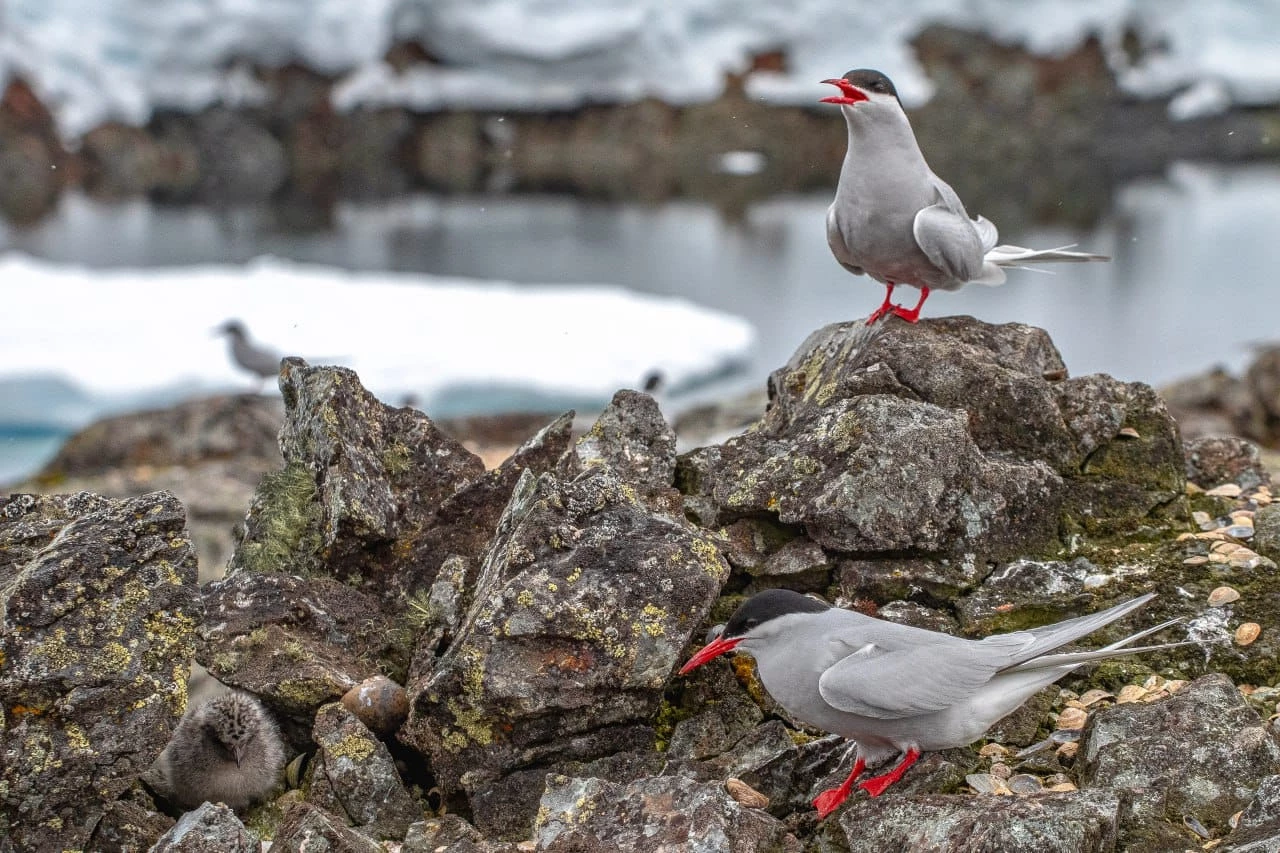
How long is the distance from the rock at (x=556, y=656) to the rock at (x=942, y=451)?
62cm

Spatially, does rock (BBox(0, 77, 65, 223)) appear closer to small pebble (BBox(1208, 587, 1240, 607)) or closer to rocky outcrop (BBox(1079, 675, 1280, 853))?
small pebble (BBox(1208, 587, 1240, 607))

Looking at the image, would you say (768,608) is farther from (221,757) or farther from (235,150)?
(235,150)

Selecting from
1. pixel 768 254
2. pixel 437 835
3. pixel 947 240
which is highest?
pixel 947 240

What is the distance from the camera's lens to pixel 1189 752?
11.0ft

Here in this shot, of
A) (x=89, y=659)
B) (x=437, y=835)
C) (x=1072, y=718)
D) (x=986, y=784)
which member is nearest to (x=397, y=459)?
(x=89, y=659)

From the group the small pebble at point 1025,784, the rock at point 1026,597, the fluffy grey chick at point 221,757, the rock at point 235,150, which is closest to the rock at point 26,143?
the rock at point 235,150

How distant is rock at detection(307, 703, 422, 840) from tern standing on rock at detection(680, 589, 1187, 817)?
39.6 inches

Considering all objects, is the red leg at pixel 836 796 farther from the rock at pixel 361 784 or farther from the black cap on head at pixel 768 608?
the rock at pixel 361 784

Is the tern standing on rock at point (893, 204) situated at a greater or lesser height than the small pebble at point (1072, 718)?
greater

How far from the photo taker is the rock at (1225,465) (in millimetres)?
5141

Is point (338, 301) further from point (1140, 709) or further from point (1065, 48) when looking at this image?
point (1065, 48)

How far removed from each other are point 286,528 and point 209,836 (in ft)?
5.20

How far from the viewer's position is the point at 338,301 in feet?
85.5

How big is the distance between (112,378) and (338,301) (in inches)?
264
